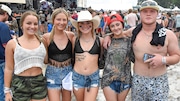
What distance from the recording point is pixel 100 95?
17.2ft

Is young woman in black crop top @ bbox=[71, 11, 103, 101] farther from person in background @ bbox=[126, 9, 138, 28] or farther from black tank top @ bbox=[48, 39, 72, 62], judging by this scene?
person in background @ bbox=[126, 9, 138, 28]

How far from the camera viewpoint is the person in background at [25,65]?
3088 millimetres

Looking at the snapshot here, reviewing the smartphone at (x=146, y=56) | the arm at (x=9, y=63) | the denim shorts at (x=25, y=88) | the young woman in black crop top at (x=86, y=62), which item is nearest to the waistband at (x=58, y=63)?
the young woman in black crop top at (x=86, y=62)

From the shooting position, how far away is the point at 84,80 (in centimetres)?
346

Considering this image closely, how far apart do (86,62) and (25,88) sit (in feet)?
2.98

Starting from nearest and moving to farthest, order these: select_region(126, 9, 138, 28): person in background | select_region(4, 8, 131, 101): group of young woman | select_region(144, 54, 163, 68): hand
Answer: select_region(144, 54, 163, 68): hand
select_region(4, 8, 131, 101): group of young woman
select_region(126, 9, 138, 28): person in background

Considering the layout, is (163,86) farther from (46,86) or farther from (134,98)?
(46,86)

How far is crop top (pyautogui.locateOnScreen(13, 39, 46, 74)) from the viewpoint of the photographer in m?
3.05

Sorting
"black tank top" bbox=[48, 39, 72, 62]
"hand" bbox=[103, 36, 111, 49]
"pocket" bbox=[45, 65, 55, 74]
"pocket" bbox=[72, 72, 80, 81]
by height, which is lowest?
"pocket" bbox=[72, 72, 80, 81]

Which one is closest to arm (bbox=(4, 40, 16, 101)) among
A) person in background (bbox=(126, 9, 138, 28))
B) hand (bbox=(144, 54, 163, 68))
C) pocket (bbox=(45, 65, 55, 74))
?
pocket (bbox=(45, 65, 55, 74))

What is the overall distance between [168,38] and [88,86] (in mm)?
1291

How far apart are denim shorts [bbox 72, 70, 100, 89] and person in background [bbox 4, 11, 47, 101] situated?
504 millimetres

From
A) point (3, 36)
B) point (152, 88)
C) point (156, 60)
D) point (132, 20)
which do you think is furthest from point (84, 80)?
point (132, 20)

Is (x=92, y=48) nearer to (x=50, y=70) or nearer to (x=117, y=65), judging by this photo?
(x=117, y=65)
